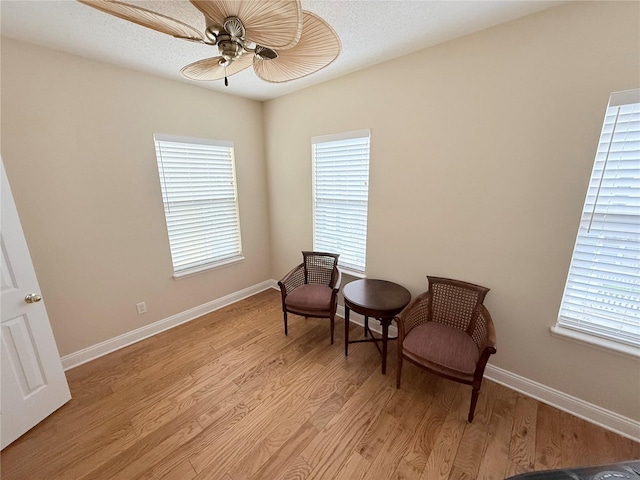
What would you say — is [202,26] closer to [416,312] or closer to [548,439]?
[416,312]

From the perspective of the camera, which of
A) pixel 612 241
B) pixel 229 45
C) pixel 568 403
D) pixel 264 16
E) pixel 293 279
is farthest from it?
pixel 293 279

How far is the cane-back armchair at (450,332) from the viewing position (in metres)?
1.62

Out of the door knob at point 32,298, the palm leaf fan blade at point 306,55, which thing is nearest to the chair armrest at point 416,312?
the palm leaf fan blade at point 306,55

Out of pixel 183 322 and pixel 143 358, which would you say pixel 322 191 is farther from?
pixel 143 358

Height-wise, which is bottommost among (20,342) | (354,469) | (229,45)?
(354,469)

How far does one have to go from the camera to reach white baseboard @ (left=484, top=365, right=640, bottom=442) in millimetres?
1583

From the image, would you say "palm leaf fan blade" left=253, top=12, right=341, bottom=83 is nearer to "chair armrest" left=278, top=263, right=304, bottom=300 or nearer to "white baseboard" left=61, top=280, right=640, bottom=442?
"chair armrest" left=278, top=263, right=304, bottom=300

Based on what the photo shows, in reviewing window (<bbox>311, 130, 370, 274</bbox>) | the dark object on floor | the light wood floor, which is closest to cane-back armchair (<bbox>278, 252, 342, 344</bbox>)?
window (<bbox>311, 130, 370, 274</bbox>)

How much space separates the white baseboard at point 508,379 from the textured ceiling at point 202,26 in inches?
97.0

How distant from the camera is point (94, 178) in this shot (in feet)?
7.11

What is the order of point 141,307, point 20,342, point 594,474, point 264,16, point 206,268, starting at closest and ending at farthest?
1. point 594,474
2. point 264,16
3. point 20,342
4. point 141,307
5. point 206,268

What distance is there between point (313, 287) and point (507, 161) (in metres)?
1.99

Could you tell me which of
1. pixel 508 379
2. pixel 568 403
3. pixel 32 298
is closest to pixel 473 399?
pixel 508 379

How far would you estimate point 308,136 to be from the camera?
2.91 m
